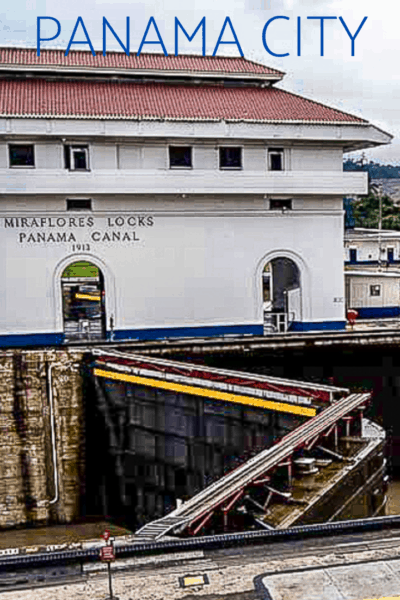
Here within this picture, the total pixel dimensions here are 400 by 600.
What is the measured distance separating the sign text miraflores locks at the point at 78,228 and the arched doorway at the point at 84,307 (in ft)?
3.84

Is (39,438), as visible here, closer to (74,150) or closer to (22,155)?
(22,155)

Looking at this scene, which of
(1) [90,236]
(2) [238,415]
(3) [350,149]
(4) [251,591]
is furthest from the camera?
(3) [350,149]

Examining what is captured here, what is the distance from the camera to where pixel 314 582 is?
8.75 m

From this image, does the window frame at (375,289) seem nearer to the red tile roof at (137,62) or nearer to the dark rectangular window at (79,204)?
the red tile roof at (137,62)

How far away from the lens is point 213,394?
1830cm

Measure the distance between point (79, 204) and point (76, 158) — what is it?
5.48ft

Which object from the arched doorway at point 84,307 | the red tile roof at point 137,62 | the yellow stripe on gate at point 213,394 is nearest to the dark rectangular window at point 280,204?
the red tile roof at point 137,62

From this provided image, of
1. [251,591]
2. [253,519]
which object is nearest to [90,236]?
[253,519]

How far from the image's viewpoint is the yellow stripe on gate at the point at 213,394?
1664 centimetres

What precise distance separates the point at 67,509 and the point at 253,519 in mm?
11376

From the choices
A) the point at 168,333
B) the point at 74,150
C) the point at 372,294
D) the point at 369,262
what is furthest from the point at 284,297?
the point at 369,262

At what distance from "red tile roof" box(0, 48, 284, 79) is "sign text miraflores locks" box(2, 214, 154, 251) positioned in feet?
21.2

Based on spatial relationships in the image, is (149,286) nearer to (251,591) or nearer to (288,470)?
(288,470)

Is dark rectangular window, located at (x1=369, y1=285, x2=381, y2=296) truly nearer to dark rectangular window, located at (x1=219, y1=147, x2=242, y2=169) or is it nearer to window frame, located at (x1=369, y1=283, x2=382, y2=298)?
window frame, located at (x1=369, y1=283, x2=382, y2=298)
